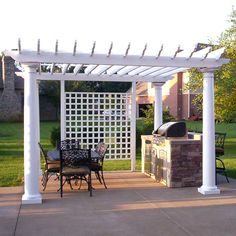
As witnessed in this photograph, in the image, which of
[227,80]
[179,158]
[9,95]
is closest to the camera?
[179,158]

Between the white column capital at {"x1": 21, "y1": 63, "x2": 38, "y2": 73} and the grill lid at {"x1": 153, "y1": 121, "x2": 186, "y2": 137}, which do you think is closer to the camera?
the white column capital at {"x1": 21, "y1": 63, "x2": 38, "y2": 73}

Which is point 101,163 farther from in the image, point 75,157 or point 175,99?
point 175,99

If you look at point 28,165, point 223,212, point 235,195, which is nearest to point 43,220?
point 28,165

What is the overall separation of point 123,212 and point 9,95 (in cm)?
3589

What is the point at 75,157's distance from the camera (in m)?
8.09

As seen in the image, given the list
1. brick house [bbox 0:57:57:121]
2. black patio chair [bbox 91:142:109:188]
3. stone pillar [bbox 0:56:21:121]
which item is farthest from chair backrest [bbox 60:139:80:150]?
stone pillar [bbox 0:56:21:121]

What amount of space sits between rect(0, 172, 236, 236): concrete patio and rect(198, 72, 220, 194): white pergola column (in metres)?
0.30

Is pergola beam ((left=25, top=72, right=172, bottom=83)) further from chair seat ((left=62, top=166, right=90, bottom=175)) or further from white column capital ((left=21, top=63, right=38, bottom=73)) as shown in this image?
chair seat ((left=62, top=166, right=90, bottom=175))

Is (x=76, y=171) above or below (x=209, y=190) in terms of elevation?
above

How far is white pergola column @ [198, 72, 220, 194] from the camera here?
322 inches

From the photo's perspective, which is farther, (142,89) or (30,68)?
(142,89)

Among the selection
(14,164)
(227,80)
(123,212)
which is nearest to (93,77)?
(14,164)

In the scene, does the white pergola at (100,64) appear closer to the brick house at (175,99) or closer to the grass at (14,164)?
the grass at (14,164)

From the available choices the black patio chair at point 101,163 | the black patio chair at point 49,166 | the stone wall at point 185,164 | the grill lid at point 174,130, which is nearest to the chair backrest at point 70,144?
the black patio chair at point 101,163
